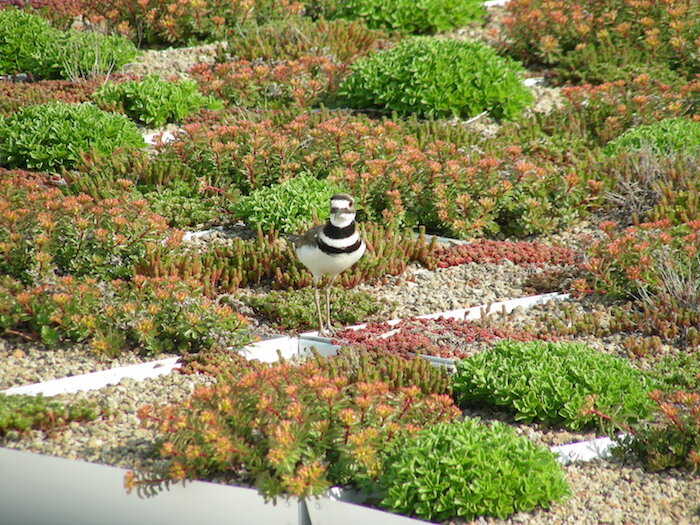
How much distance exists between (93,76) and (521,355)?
710 centimetres

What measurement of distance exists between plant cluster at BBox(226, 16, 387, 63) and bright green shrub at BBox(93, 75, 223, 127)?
1.43 metres

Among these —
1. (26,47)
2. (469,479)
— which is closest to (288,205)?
(469,479)

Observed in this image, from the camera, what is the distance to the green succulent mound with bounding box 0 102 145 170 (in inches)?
334

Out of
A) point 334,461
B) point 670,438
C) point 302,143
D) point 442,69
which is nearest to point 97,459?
point 334,461

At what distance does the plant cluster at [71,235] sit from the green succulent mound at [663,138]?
A: 16.1 ft

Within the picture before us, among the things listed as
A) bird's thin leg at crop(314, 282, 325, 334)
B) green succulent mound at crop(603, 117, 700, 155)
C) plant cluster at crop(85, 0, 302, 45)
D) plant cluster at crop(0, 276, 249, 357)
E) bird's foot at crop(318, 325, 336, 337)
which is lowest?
bird's foot at crop(318, 325, 336, 337)

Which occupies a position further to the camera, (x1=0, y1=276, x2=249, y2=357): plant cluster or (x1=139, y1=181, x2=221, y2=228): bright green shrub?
(x1=139, y1=181, x2=221, y2=228): bright green shrub

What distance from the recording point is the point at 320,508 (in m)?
4.42

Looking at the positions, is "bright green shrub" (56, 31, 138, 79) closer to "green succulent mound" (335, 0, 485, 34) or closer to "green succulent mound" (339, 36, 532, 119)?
"green succulent mound" (339, 36, 532, 119)

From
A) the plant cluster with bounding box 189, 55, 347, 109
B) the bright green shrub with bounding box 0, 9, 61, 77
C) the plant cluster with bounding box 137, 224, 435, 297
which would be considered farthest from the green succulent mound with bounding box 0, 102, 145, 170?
the bright green shrub with bounding box 0, 9, 61, 77

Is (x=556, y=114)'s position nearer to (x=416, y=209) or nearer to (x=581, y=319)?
(x=416, y=209)

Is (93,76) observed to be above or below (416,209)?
above

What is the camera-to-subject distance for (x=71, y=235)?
22.1ft

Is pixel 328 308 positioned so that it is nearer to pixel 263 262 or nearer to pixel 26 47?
pixel 263 262
